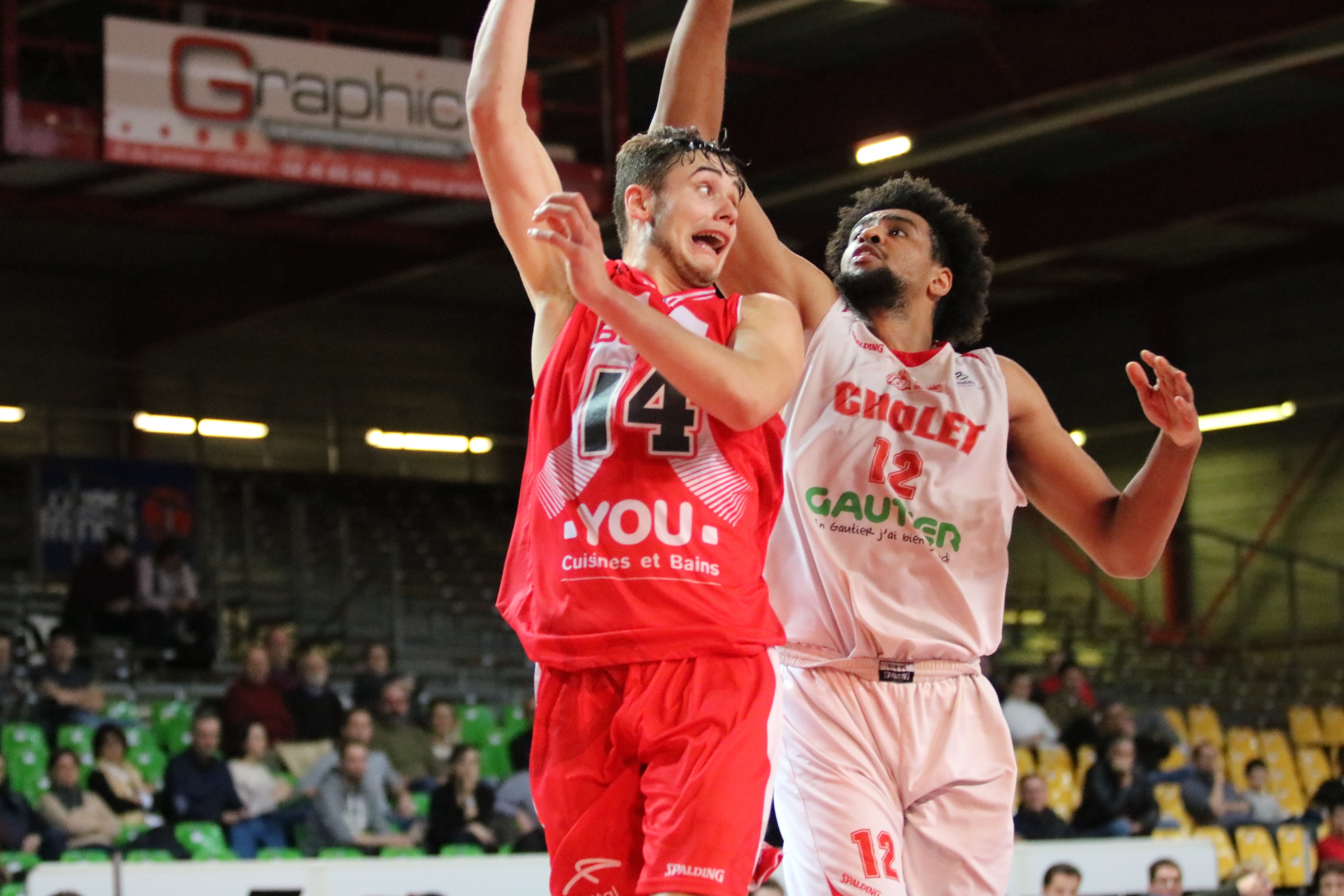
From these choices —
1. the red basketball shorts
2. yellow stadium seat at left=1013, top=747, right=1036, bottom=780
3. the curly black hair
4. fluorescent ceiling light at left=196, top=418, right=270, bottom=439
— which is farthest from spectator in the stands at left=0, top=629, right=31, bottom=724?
the red basketball shorts

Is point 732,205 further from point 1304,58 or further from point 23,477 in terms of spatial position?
point 23,477

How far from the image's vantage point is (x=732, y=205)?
154 inches

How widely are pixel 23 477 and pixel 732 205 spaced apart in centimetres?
1823

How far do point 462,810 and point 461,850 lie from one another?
0.38 meters

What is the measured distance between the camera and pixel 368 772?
12281 millimetres

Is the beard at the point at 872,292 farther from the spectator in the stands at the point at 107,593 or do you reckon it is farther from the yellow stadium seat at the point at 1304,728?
the yellow stadium seat at the point at 1304,728

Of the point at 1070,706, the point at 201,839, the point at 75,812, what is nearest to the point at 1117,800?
A: the point at 1070,706

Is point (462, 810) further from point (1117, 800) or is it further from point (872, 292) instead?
point (872, 292)

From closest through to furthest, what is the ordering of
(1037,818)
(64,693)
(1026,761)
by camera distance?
(64,693) < (1037,818) < (1026,761)

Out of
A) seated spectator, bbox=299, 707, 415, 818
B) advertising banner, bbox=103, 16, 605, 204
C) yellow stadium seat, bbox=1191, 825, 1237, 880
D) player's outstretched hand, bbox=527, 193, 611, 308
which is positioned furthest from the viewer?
yellow stadium seat, bbox=1191, 825, 1237, 880

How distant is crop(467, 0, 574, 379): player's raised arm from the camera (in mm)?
4008

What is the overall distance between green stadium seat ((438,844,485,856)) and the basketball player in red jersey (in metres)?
8.34

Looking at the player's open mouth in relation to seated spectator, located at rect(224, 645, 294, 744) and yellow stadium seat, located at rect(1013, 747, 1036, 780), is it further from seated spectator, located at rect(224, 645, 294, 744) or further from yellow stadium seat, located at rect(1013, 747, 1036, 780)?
yellow stadium seat, located at rect(1013, 747, 1036, 780)

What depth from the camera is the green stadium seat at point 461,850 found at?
11.8m
